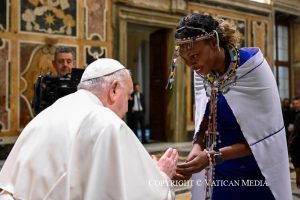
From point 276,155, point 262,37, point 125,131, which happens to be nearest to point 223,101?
point 276,155

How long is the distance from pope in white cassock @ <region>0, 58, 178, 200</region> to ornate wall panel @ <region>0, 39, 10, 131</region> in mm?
6510


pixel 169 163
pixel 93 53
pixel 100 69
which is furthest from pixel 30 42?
pixel 169 163

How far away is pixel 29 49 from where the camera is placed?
829 centimetres

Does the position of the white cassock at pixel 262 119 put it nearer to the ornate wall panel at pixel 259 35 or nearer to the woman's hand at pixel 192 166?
the woman's hand at pixel 192 166

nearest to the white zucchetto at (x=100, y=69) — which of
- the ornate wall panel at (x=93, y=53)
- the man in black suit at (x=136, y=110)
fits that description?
the ornate wall panel at (x=93, y=53)

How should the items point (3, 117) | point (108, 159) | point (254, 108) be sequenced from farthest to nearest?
point (3, 117), point (254, 108), point (108, 159)

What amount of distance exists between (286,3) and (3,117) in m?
10.2

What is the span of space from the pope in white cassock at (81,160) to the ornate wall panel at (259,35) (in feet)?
38.3

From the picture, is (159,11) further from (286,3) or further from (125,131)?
(125,131)

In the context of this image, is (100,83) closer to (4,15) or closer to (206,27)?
(206,27)

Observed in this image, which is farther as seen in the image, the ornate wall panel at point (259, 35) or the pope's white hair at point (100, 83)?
the ornate wall panel at point (259, 35)

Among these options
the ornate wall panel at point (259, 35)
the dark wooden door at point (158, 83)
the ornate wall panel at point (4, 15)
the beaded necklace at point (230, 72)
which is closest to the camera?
the beaded necklace at point (230, 72)

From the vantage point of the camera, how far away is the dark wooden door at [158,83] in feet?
37.0

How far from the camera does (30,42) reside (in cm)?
830
